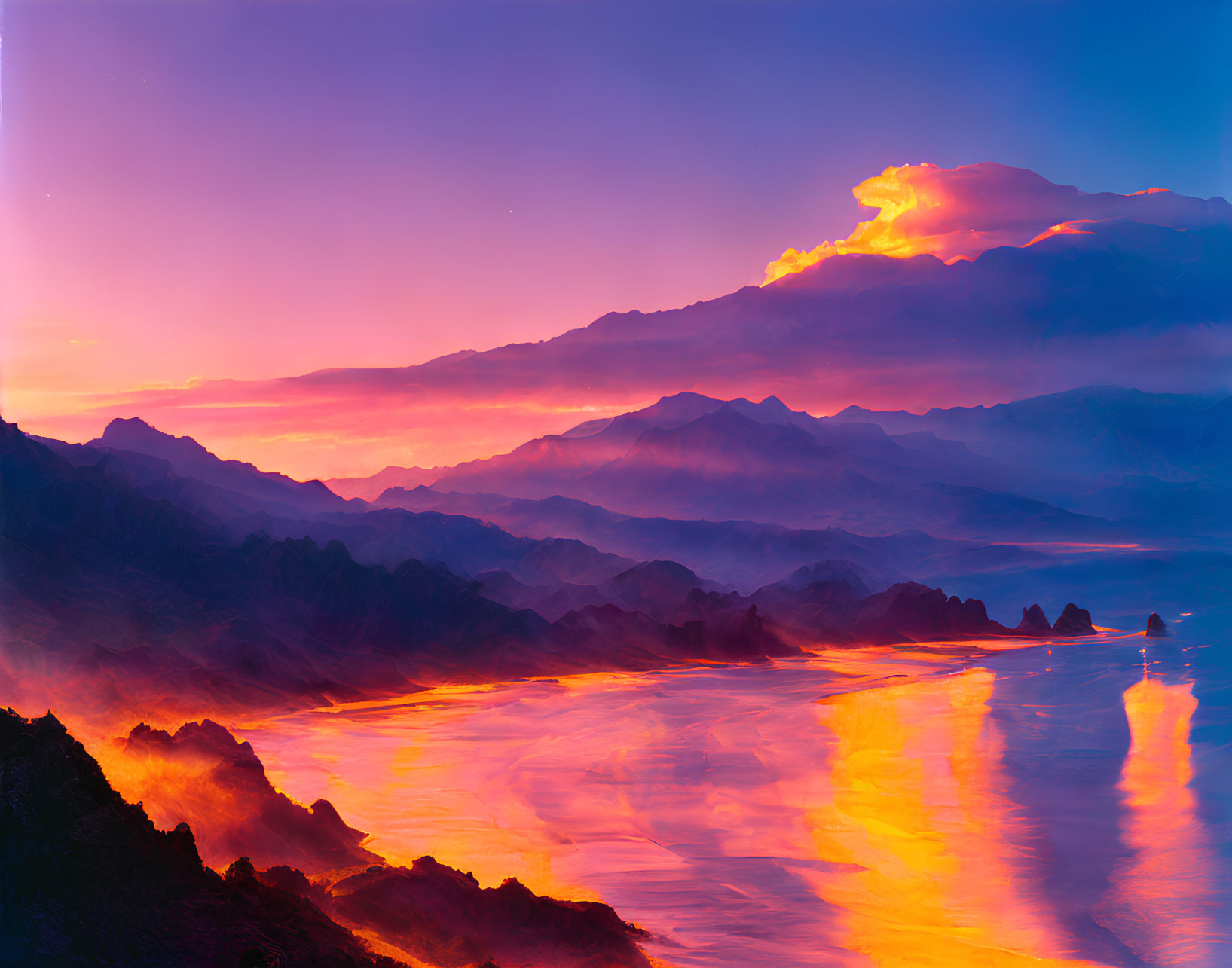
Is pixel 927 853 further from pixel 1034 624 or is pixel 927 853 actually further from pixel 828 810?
pixel 1034 624

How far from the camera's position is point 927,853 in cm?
3212

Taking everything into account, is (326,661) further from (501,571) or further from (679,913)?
(679,913)

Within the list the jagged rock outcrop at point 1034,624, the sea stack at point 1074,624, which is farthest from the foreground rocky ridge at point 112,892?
the sea stack at point 1074,624

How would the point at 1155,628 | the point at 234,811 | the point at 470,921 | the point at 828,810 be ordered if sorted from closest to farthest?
the point at 470,921 → the point at 234,811 → the point at 828,810 → the point at 1155,628

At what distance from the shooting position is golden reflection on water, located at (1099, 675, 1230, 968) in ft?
79.0

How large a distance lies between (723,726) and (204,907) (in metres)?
54.1

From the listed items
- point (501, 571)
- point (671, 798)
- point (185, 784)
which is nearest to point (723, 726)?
point (671, 798)

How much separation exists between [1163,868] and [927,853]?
7.72 meters

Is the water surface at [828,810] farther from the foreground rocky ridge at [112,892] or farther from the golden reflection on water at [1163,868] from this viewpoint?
the foreground rocky ridge at [112,892]

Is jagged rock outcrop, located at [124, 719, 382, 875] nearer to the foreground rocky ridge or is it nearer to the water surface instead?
the water surface

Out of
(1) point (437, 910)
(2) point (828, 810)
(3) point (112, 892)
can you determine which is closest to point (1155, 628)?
(2) point (828, 810)

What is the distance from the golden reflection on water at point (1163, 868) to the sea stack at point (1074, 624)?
4278 inches

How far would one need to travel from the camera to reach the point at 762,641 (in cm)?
12069

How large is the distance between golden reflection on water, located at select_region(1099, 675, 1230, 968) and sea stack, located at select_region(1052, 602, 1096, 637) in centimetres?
10866
